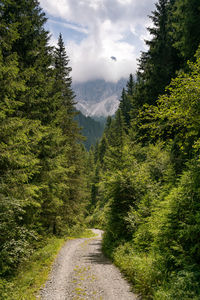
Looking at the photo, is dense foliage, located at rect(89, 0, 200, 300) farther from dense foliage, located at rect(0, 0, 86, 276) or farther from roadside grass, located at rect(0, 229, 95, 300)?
dense foliage, located at rect(0, 0, 86, 276)

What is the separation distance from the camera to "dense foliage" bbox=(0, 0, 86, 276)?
7.96m

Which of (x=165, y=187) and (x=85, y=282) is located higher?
(x=165, y=187)

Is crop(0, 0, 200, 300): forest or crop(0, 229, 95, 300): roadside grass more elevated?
crop(0, 0, 200, 300): forest

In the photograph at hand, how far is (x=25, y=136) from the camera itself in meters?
8.31

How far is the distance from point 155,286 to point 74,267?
5040 mm

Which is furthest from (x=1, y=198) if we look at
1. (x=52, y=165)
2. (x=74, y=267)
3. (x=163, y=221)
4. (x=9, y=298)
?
(x=163, y=221)

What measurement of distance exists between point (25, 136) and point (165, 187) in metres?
7.09

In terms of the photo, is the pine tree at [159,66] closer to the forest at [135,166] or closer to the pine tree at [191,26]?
the forest at [135,166]

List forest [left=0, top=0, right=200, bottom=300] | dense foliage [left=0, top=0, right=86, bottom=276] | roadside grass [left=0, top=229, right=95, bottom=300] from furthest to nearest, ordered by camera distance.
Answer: dense foliage [left=0, top=0, right=86, bottom=276], roadside grass [left=0, top=229, right=95, bottom=300], forest [left=0, top=0, right=200, bottom=300]

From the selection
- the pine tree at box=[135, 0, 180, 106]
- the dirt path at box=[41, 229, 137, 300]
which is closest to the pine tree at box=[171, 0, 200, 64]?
the pine tree at box=[135, 0, 180, 106]

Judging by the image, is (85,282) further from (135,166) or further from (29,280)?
(135,166)

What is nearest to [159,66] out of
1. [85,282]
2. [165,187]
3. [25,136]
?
[165,187]

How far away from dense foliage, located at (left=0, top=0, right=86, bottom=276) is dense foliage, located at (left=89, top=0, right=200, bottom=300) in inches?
184

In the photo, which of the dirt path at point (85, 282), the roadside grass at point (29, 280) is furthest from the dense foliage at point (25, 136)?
the dirt path at point (85, 282)
